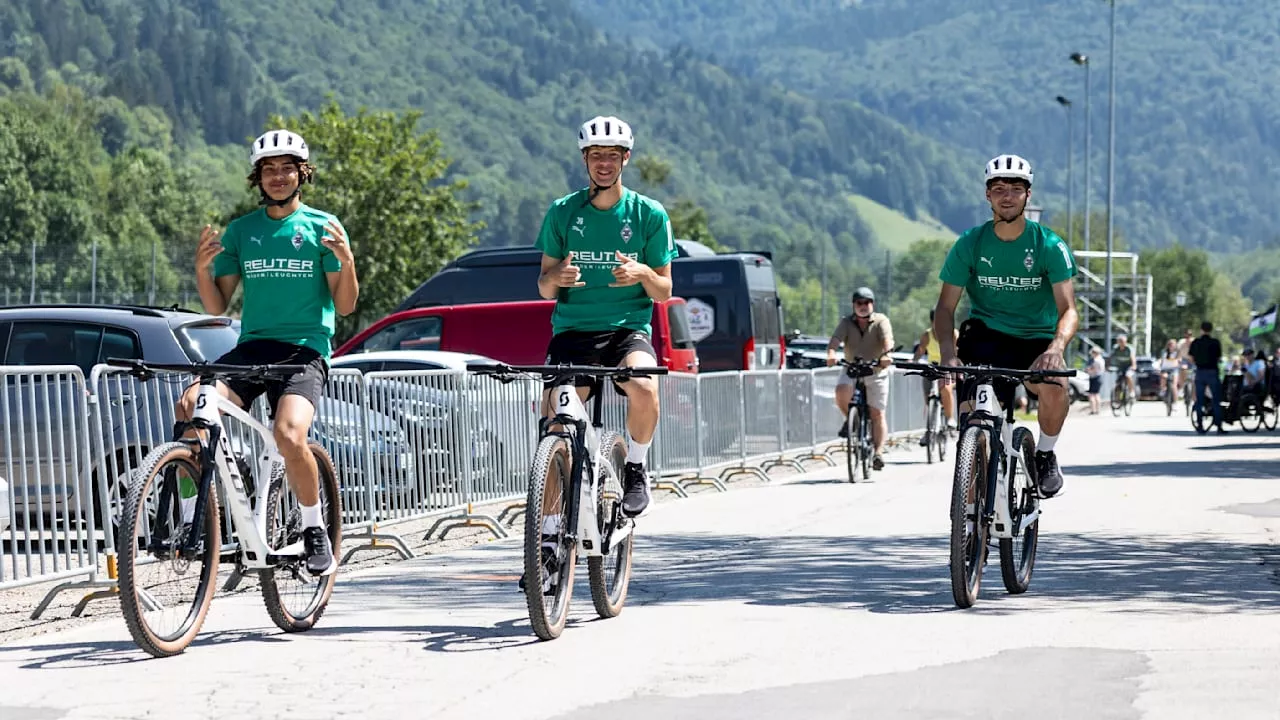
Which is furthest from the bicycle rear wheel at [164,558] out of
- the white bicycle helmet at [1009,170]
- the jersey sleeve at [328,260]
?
the white bicycle helmet at [1009,170]

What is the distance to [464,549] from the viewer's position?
12461mm

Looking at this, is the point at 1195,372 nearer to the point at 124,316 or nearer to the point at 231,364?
the point at 124,316

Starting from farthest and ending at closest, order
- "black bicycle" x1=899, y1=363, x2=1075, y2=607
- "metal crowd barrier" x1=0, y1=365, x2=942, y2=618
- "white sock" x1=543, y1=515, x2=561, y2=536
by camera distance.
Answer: "metal crowd barrier" x1=0, y1=365, x2=942, y2=618 < "black bicycle" x1=899, y1=363, x2=1075, y2=607 < "white sock" x1=543, y1=515, x2=561, y2=536

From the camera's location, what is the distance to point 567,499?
308 inches

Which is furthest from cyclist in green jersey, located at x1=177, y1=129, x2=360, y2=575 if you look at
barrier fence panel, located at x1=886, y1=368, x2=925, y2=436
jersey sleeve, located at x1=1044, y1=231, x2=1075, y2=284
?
barrier fence panel, located at x1=886, y1=368, x2=925, y2=436

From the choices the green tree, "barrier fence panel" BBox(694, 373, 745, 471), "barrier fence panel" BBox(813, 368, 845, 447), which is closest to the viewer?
"barrier fence panel" BBox(694, 373, 745, 471)

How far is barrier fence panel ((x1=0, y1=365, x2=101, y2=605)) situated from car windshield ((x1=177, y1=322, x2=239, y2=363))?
8.43ft

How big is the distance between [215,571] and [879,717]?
2.80m

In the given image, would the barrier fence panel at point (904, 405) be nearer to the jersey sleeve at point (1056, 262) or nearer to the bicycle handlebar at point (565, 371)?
the jersey sleeve at point (1056, 262)

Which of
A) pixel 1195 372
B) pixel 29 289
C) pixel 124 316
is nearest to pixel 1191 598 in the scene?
pixel 124 316

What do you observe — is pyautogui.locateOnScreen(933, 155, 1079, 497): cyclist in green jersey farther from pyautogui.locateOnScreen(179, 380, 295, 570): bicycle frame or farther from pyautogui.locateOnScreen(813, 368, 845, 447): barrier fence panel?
pyautogui.locateOnScreen(813, 368, 845, 447): barrier fence panel

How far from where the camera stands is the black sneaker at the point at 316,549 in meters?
8.03

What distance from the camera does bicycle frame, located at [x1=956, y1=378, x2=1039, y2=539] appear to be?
8953mm

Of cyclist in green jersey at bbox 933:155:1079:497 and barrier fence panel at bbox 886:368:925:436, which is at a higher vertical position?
cyclist in green jersey at bbox 933:155:1079:497
